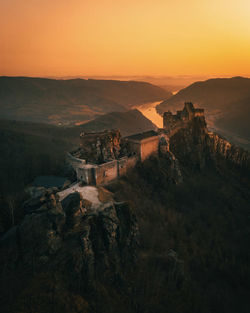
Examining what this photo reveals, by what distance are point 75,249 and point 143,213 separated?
14.7 m

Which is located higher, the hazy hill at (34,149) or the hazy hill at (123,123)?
the hazy hill at (34,149)

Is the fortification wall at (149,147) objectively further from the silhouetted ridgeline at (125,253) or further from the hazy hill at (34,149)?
the hazy hill at (34,149)

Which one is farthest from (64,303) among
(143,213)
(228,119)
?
(228,119)

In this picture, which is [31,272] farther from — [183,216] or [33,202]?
[183,216]

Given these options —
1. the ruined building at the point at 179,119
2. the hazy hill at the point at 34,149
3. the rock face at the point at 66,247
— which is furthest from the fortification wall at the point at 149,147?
Result: the rock face at the point at 66,247

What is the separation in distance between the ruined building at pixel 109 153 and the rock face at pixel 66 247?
9250mm

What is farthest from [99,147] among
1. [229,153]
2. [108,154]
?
[229,153]

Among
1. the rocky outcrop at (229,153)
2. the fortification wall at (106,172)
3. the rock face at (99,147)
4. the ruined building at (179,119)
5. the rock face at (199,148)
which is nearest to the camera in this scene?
the fortification wall at (106,172)

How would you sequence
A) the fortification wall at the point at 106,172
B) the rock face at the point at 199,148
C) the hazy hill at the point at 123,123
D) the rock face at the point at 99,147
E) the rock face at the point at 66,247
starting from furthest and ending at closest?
the hazy hill at the point at 123,123
the rock face at the point at 199,148
the rock face at the point at 99,147
the fortification wall at the point at 106,172
the rock face at the point at 66,247

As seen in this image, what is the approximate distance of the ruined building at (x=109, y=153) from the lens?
36031 millimetres

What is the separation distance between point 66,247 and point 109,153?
69.7ft

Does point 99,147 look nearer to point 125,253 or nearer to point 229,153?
point 125,253

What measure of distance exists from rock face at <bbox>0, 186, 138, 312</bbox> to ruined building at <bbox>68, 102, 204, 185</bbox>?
A: 9250 mm

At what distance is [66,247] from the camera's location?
23109 millimetres
